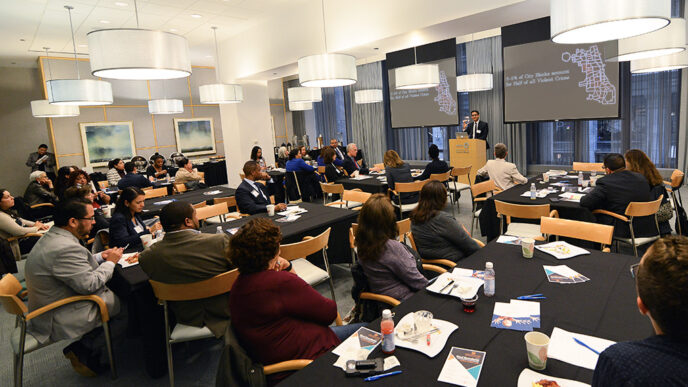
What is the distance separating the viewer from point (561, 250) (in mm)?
2660

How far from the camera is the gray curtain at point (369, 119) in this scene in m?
12.9

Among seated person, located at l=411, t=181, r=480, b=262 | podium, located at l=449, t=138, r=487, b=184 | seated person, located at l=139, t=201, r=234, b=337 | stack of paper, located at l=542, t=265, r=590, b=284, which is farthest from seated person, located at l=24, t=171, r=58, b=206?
podium, located at l=449, t=138, r=487, b=184

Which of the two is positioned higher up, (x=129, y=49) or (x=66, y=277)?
(x=129, y=49)

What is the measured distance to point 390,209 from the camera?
2428 mm

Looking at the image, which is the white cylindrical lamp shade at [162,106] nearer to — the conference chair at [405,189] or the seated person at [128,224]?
the conference chair at [405,189]

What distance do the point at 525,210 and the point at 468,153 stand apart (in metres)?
5.34

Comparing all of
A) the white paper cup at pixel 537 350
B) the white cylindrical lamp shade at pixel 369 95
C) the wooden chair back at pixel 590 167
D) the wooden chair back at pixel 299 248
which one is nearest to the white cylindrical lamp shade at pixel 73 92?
the wooden chair back at pixel 299 248

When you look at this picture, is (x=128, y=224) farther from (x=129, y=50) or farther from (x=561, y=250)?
(x=561, y=250)

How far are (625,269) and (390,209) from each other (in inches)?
56.7

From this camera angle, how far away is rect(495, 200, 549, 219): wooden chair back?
367cm

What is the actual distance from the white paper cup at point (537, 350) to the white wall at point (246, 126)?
30.1 feet

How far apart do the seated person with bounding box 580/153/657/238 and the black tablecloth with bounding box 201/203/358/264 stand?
245 cm

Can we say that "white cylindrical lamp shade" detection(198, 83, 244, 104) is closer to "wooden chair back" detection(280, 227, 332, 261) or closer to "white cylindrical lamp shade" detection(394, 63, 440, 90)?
"white cylindrical lamp shade" detection(394, 63, 440, 90)

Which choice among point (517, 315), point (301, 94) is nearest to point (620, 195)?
point (517, 315)
